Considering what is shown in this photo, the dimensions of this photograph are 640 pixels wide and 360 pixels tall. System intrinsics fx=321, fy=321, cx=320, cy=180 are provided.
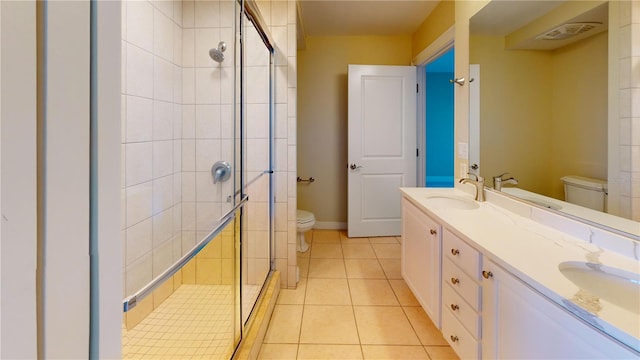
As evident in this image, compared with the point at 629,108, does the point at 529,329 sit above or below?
below

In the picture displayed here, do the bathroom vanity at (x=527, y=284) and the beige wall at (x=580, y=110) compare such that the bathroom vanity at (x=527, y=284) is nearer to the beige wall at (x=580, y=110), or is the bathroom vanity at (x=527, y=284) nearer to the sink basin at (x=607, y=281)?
the sink basin at (x=607, y=281)

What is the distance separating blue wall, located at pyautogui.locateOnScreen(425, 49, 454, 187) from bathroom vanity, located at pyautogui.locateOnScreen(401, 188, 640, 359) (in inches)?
204

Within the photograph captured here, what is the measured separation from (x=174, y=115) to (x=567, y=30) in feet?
6.22

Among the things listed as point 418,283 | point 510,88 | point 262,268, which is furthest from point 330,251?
point 510,88

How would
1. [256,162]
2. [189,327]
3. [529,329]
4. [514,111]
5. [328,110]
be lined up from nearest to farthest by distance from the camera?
[529,329], [189,327], [514,111], [256,162], [328,110]

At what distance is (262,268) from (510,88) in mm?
1899

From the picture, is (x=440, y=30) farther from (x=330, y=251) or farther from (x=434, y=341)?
(x=434, y=341)

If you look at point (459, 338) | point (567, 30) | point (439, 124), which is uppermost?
point (439, 124)

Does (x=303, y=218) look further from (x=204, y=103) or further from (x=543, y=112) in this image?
(x=543, y=112)

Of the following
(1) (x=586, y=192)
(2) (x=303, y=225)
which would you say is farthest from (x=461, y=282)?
(2) (x=303, y=225)

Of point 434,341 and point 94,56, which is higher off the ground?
point 94,56

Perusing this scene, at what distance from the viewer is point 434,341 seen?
1.83 meters

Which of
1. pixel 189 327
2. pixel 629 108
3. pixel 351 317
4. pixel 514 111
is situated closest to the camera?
pixel 629 108

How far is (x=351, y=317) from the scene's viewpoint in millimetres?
2084
